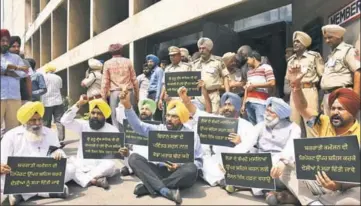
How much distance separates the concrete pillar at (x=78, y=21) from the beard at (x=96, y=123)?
17.4m

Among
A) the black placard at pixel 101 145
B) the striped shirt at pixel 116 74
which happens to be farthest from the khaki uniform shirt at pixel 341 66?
the striped shirt at pixel 116 74

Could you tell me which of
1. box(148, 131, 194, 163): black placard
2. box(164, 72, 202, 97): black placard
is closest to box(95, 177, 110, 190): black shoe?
box(148, 131, 194, 163): black placard

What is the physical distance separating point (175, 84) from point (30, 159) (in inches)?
98.7

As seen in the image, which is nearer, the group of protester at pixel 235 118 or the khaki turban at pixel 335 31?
the group of protester at pixel 235 118

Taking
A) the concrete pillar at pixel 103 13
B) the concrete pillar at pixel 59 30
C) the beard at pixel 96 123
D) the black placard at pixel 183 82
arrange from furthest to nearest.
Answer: the concrete pillar at pixel 59 30 < the concrete pillar at pixel 103 13 < the black placard at pixel 183 82 < the beard at pixel 96 123

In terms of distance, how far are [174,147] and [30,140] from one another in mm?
1534

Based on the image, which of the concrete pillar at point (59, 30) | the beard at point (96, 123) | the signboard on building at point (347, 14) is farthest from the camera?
the concrete pillar at point (59, 30)

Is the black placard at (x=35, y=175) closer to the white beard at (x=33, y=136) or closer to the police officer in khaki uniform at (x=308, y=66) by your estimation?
the white beard at (x=33, y=136)

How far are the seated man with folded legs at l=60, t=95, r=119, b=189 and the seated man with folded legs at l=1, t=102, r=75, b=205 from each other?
0.41 m

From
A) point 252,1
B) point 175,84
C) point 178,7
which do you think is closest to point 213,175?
point 175,84

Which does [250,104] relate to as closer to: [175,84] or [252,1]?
[175,84]

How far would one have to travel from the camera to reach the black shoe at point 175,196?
13.4ft

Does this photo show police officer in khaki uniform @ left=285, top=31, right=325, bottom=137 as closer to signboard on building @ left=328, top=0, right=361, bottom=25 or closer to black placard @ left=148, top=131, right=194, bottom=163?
signboard on building @ left=328, top=0, right=361, bottom=25

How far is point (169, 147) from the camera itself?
4.39m
